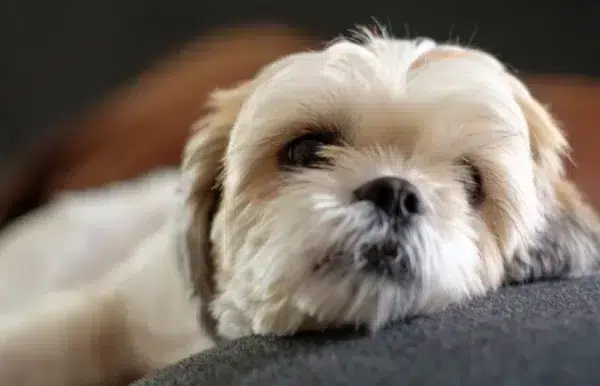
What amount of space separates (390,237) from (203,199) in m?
0.40

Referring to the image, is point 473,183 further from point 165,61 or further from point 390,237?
point 165,61

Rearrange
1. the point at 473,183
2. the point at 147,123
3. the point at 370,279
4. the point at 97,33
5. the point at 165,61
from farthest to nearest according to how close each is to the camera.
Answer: the point at 97,33 → the point at 165,61 → the point at 147,123 → the point at 473,183 → the point at 370,279

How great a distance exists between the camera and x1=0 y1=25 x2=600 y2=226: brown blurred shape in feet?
7.68

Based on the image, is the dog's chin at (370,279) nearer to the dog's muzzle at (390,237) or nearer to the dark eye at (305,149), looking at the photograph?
the dog's muzzle at (390,237)

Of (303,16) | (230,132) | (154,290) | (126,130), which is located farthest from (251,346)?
(303,16)

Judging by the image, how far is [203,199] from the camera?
3.97ft

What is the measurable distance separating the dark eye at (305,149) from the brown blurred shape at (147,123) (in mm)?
1217

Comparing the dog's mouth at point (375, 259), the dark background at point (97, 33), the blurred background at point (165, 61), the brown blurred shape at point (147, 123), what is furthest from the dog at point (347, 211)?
the dark background at point (97, 33)

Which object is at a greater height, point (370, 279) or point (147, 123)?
point (370, 279)

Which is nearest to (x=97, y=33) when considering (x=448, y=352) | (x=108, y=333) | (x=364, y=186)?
(x=108, y=333)

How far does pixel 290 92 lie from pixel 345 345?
1.18 ft

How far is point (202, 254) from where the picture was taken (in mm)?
1218

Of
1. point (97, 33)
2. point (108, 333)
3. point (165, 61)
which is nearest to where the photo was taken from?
point (108, 333)

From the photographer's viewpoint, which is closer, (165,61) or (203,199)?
(203,199)
